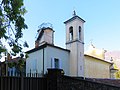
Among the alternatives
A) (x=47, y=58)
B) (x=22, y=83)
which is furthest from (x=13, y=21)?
(x=47, y=58)

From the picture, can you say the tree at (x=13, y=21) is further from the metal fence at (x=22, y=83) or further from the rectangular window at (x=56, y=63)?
the rectangular window at (x=56, y=63)

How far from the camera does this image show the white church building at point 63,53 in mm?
26934

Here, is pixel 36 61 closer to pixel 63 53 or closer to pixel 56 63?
pixel 56 63

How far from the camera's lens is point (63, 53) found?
2852cm

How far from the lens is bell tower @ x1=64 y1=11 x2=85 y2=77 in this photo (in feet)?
94.8

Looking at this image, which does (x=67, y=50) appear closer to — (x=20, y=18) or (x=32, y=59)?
(x=32, y=59)

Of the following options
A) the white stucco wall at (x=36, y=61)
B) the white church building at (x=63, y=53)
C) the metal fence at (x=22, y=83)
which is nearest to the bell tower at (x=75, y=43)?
the white church building at (x=63, y=53)

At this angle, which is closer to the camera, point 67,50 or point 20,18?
point 20,18

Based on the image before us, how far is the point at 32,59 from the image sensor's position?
28719mm

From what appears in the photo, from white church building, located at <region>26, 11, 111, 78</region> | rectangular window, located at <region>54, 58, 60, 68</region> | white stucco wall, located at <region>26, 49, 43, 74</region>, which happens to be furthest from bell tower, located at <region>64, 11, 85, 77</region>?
white stucco wall, located at <region>26, 49, 43, 74</region>

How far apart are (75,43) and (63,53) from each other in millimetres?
1882

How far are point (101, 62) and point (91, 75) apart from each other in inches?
122

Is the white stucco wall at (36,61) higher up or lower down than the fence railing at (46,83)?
higher up

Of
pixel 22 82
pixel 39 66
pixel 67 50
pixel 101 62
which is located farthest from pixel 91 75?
pixel 22 82
